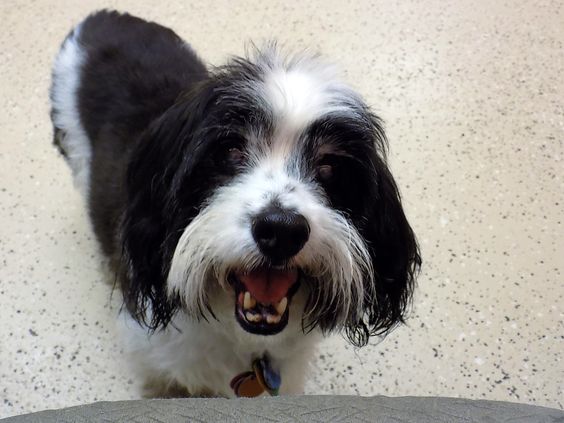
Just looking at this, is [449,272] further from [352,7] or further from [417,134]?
[352,7]

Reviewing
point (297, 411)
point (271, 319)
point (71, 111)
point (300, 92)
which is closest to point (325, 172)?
point (300, 92)

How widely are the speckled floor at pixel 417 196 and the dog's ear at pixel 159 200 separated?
447 millimetres

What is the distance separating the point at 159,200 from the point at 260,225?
0.67 feet

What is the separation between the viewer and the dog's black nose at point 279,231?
2.37ft

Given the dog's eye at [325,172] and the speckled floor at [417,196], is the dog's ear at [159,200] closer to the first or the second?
the dog's eye at [325,172]

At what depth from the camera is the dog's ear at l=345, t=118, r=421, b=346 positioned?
0.87m

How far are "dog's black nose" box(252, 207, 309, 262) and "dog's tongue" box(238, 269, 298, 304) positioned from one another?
0.21ft

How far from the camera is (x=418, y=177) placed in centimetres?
164

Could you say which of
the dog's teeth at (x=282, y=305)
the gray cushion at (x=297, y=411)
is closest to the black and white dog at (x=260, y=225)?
the dog's teeth at (x=282, y=305)

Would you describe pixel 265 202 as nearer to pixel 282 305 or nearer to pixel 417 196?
pixel 282 305

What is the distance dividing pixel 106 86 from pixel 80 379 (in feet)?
A: 2.05

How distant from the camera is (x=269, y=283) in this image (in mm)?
812

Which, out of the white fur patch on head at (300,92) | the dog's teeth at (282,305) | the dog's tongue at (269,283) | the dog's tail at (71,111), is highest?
the white fur patch on head at (300,92)

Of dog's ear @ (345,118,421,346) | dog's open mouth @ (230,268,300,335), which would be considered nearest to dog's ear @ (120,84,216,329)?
dog's open mouth @ (230,268,300,335)
